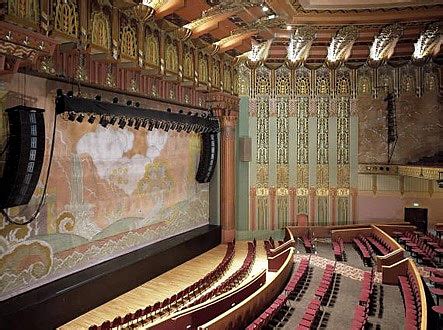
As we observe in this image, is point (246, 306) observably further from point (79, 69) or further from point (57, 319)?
point (79, 69)

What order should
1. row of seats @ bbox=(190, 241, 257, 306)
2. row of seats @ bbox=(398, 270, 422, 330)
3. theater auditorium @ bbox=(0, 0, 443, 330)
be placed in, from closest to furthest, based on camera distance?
row of seats @ bbox=(398, 270, 422, 330) → theater auditorium @ bbox=(0, 0, 443, 330) → row of seats @ bbox=(190, 241, 257, 306)

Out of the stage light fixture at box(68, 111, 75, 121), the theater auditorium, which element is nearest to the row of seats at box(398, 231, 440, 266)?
the theater auditorium

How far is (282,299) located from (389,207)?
7.82 m

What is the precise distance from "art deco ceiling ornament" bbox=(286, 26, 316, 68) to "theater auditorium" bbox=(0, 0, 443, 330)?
0.18 ft

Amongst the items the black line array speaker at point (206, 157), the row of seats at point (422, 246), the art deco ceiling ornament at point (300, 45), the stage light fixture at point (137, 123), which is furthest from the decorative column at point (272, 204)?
the stage light fixture at point (137, 123)

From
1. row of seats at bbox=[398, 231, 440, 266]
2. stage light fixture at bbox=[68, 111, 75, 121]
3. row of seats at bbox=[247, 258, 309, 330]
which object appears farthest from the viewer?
row of seats at bbox=[398, 231, 440, 266]

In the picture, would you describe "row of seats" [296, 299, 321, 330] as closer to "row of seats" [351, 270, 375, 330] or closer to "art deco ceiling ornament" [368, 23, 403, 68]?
"row of seats" [351, 270, 375, 330]

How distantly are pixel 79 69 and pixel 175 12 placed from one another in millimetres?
2266

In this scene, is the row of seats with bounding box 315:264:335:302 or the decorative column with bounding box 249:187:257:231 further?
→ the decorative column with bounding box 249:187:257:231

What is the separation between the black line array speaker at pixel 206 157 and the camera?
12609mm

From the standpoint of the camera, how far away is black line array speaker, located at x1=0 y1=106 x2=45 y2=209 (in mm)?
6094

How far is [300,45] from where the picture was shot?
41.9 ft

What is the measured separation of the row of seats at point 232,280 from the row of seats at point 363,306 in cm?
240

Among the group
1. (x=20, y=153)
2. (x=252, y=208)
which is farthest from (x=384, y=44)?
(x=20, y=153)
